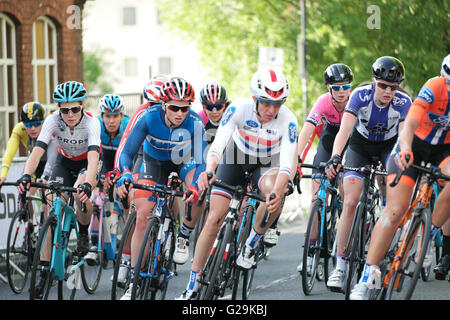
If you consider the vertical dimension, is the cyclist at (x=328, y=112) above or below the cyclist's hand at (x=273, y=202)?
above

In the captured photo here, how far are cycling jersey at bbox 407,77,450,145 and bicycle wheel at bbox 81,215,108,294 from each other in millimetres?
3749

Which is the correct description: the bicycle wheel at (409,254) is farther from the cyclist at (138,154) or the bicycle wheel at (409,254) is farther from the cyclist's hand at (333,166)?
the cyclist at (138,154)

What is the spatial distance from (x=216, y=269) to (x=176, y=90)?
5.40 ft

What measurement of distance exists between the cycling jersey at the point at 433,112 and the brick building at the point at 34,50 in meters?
12.2

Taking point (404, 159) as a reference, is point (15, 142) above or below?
below

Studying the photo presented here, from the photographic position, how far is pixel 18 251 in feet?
31.1

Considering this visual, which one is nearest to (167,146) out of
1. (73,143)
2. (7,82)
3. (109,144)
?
(73,143)

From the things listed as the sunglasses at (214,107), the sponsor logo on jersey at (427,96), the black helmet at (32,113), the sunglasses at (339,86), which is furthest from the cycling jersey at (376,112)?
the black helmet at (32,113)

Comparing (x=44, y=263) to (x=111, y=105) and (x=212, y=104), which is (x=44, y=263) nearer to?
(x=111, y=105)

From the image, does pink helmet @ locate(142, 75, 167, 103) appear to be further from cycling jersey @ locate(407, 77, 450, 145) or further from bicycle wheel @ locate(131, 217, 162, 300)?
cycling jersey @ locate(407, 77, 450, 145)

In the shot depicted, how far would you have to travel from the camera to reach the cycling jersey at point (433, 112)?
6992mm

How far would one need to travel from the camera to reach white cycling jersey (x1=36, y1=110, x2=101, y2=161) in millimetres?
8648

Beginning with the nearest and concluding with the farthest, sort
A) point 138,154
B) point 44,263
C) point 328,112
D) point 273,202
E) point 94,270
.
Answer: point 273,202
point 44,263
point 138,154
point 94,270
point 328,112
